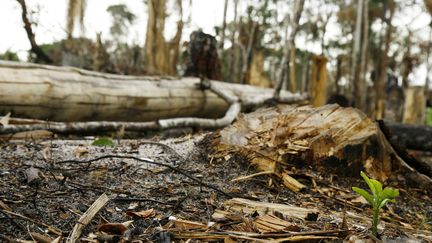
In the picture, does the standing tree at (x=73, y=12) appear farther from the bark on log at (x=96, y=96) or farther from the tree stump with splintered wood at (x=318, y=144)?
the tree stump with splintered wood at (x=318, y=144)

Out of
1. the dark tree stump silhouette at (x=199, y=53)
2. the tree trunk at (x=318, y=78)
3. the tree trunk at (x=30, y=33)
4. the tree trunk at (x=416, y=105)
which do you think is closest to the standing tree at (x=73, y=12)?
the tree trunk at (x=30, y=33)

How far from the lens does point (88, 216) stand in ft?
5.13

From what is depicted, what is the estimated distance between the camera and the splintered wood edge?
4.65 feet

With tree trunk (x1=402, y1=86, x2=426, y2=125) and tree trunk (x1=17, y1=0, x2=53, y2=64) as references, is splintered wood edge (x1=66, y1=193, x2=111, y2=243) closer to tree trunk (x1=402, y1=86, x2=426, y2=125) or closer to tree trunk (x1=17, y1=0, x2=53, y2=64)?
tree trunk (x1=17, y1=0, x2=53, y2=64)

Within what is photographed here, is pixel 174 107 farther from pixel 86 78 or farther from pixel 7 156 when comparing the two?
pixel 7 156

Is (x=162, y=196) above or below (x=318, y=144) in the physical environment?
below

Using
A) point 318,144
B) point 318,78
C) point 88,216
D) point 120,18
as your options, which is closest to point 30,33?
point 318,144

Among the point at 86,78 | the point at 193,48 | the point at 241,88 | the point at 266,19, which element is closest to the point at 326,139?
the point at 86,78

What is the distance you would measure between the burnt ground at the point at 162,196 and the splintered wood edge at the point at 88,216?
0.10 ft

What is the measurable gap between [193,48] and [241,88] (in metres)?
1.07

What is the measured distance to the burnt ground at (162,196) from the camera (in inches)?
59.0

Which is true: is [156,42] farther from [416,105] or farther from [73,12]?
[416,105]

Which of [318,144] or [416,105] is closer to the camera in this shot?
[318,144]

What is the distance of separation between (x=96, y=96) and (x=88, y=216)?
116 inches
